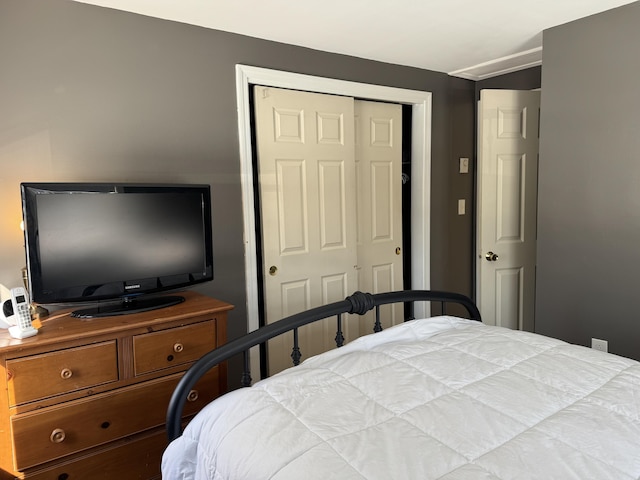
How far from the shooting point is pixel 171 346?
2059mm

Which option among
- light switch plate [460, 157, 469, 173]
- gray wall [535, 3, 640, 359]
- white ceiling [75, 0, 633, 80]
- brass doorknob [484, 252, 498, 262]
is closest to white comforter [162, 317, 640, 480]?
gray wall [535, 3, 640, 359]

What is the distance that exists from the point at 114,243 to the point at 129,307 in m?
0.30

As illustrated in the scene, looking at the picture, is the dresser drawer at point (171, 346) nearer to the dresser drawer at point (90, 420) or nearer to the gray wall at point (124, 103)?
the dresser drawer at point (90, 420)

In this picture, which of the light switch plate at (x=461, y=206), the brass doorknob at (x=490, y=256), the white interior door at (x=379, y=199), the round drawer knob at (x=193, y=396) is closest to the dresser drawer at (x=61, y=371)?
the round drawer knob at (x=193, y=396)

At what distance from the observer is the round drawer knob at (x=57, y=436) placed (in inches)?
70.2

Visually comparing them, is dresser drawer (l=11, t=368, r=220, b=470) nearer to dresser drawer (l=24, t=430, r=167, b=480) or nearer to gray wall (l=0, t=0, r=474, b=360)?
dresser drawer (l=24, t=430, r=167, b=480)

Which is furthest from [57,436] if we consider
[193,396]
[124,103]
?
[124,103]

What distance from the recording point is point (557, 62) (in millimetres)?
2729

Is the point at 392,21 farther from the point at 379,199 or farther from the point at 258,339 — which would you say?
the point at 258,339

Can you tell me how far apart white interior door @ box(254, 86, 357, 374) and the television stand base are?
0.78m

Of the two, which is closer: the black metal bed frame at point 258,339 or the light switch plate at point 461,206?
the black metal bed frame at point 258,339

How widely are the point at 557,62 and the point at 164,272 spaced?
2485 mm

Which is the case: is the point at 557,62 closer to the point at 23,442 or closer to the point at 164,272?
the point at 164,272

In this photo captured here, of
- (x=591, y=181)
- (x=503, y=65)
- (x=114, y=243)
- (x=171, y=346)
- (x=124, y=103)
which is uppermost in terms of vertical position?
(x=503, y=65)
